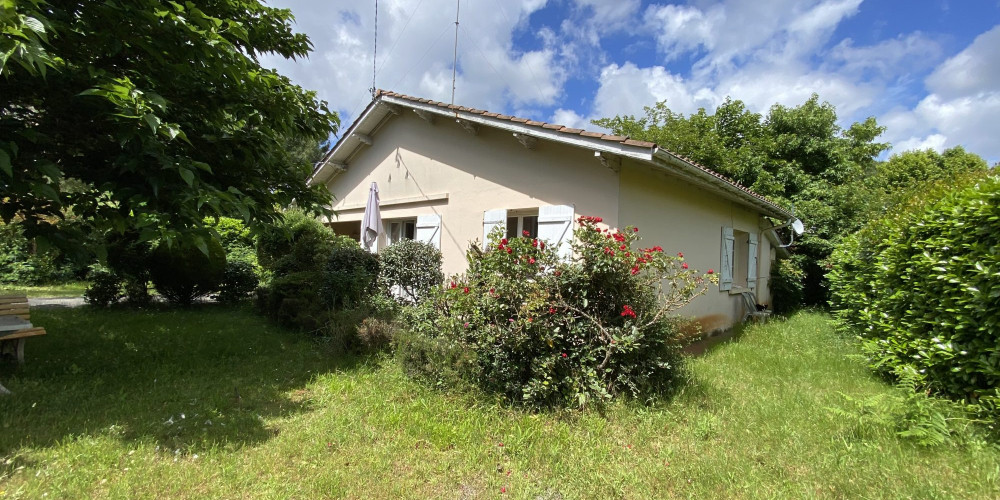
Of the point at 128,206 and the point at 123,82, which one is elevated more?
the point at 123,82

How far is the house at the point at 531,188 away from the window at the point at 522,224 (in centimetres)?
2

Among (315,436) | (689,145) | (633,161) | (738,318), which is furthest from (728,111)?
(315,436)

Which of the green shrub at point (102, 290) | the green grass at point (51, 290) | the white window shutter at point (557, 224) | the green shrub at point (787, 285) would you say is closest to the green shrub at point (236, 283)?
the green shrub at point (102, 290)

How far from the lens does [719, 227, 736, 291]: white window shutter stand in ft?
28.5

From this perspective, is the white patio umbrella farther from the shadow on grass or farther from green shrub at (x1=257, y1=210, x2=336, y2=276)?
the shadow on grass

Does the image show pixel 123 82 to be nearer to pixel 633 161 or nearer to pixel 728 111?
pixel 633 161

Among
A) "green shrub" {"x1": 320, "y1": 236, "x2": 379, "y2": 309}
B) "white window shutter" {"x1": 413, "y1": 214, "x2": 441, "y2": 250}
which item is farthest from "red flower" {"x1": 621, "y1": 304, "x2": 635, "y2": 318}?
"white window shutter" {"x1": 413, "y1": 214, "x2": 441, "y2": 250}

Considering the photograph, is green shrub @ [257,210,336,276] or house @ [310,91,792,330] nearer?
house @ [310,91,792,330]

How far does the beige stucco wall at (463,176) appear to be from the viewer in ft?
20.8

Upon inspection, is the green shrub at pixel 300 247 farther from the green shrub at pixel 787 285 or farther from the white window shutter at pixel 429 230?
the green shrub at pixel 787 285

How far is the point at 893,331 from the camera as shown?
4660mm

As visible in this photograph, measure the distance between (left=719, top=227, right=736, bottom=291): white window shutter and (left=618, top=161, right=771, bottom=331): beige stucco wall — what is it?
0.13 metres

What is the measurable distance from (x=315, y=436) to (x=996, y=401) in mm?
5450

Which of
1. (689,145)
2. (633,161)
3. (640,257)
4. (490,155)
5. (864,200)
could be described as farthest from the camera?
(689,145)
